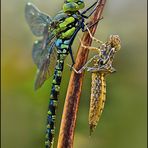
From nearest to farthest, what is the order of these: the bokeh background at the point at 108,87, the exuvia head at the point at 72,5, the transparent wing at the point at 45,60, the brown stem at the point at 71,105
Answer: the brown stem at the point at 71,105 < the exuvia head at the point at 72,5 < the transparent wing at the point at 45,60 < the bokeh background at the point at 108,87

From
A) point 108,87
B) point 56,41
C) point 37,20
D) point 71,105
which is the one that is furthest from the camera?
point 108,87

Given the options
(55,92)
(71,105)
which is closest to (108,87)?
(55,92)

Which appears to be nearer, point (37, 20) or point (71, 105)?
point (71, 105)

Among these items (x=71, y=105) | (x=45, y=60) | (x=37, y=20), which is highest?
(x=37, y=20)

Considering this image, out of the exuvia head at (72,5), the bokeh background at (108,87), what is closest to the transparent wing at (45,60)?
the exuvia head at (72,5)

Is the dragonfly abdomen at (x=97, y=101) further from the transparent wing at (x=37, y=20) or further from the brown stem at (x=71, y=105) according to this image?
the transparent wing at (x=37, y=20)

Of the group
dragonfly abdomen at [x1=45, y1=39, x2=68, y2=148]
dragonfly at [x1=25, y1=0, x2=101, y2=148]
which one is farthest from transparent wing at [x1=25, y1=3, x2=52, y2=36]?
dragonfly abdomen at [x1=45, y1=39, x2=68, y2=148]

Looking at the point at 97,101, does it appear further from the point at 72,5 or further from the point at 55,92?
the point at 72,5
